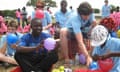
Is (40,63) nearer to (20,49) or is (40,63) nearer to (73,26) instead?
(20,49)

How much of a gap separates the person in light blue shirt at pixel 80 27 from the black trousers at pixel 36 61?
0.78 meters

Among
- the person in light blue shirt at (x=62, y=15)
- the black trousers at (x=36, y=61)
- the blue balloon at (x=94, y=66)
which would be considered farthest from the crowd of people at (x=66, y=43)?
the person in light blue shirt at (x=62, y=15)

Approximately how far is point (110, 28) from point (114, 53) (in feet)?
1.26

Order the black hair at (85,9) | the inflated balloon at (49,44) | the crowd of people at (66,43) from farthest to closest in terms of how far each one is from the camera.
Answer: the black hair at (85,9), the inflated balloon at (49,44), the crowd of people at (66,43)

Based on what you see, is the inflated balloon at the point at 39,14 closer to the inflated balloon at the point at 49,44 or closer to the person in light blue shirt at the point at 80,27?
the person in light blue shirt at the point at 80,27

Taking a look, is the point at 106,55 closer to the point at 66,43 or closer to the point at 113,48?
the point at 113,48

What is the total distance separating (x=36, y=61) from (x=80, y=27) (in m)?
1.48

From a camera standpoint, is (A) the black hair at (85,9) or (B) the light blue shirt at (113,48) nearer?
(B) the light blue shirt at (113,48)

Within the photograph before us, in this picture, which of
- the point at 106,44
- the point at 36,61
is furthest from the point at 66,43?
the point at 106,44

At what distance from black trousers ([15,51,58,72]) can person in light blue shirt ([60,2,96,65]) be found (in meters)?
0.78

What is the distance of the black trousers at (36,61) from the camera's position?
5.45m

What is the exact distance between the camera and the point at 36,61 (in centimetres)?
549

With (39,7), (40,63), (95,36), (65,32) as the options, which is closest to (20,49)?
(40,63)

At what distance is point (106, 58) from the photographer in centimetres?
453
